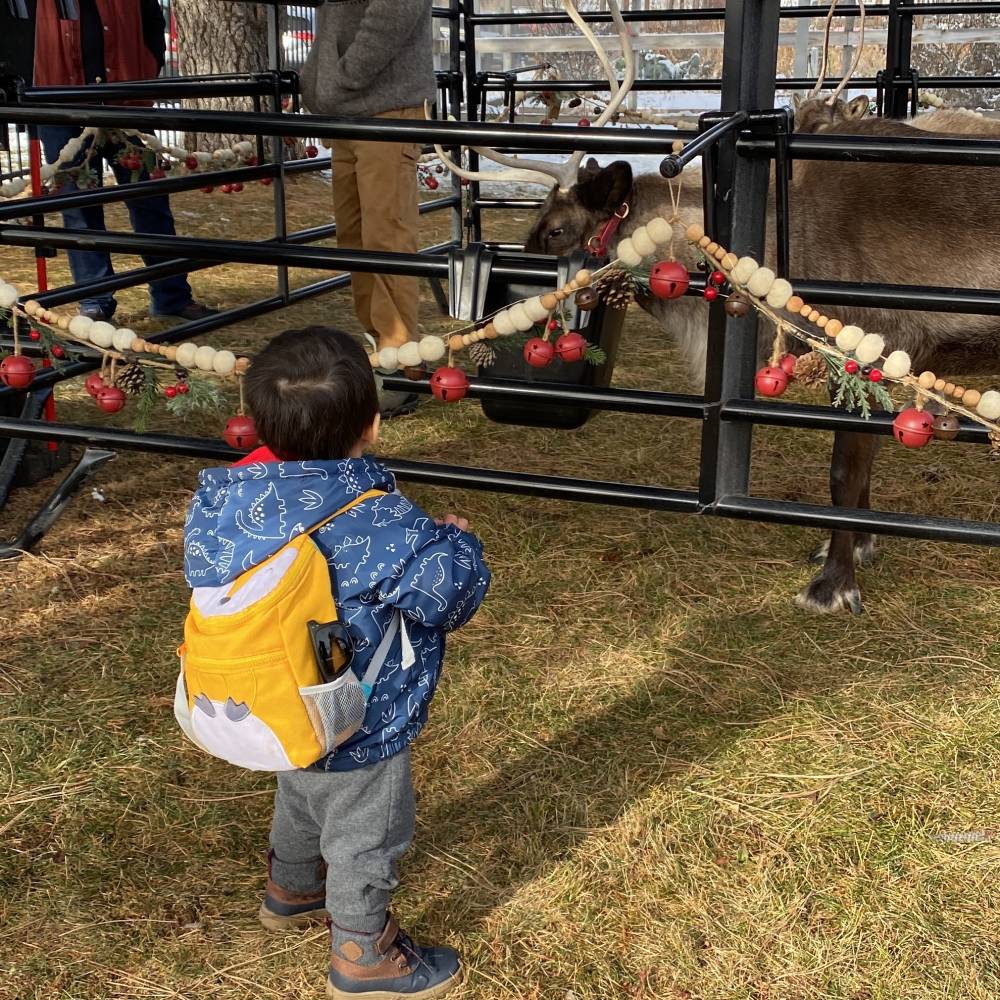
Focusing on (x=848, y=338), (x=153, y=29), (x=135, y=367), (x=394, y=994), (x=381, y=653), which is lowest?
(x=394, y=994)

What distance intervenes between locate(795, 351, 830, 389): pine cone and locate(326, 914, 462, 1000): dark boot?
144 cm

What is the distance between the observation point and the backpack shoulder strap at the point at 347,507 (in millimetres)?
1835

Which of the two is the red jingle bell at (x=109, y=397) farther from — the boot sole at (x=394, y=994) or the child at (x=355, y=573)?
the boot sole at (x=394, y=994)

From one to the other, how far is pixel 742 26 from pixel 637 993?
1.90 metres

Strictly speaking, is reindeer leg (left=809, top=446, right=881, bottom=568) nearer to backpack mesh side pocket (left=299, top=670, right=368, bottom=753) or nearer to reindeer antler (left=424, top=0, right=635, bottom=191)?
reindeer antler (left=424, top=0, right=635, bottom=191)

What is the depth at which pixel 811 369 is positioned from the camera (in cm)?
270

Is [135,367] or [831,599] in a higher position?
[135,367]

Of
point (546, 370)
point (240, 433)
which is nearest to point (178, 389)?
point (240, 433)

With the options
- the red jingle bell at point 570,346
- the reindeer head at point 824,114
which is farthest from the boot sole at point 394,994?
the reindeer head at point 824,114

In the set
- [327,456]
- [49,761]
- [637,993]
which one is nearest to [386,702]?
[327,456]

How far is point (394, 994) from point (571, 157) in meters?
2.59

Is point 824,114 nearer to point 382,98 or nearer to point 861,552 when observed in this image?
point 861,552

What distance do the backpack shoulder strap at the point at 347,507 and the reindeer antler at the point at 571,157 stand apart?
4.84ft

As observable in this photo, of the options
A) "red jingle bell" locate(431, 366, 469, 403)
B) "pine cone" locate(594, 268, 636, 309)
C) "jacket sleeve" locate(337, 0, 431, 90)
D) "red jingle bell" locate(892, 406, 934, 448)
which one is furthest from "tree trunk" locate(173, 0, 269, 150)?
"red jingle bell" locate(892, 406, 934, 448)
